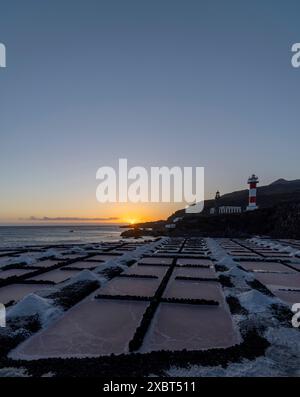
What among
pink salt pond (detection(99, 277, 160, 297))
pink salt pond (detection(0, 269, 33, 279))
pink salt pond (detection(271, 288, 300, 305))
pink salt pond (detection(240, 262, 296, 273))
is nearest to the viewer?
pink salt pond (detection(271, 288, 300, 305))

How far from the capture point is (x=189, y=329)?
25.9 feet

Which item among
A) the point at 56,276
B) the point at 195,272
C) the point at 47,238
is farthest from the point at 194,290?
the point at 47,238

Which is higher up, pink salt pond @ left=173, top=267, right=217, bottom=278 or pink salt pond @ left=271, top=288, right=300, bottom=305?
pink salt pond @ left=271, top=288, right=300, bottom=305

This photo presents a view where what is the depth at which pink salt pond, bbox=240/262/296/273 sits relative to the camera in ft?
56.3

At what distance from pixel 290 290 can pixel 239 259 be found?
8983 millimetres

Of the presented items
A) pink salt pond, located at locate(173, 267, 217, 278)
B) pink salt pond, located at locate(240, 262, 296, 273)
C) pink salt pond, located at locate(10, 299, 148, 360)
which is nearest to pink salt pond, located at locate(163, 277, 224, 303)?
pink salt pond, located at locate(173, 267, 217, 278)

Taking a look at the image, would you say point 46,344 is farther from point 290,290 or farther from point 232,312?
point 290,290

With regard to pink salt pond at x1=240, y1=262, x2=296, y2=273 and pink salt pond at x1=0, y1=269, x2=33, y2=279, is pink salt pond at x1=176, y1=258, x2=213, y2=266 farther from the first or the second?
pink salt pond at x1=0, y1=269, x2=33, y2=279

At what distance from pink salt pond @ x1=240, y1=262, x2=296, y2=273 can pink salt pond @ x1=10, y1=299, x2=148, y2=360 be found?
9901 millimetres

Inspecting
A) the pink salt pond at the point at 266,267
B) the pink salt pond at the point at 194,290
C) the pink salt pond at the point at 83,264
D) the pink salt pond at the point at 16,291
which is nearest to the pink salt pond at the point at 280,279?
the pink salt pond at the point at 266,267

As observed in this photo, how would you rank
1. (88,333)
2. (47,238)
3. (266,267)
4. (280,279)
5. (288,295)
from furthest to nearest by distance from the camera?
(47,238) → (266,267) → (280,279) → (288,295) → (88,333)

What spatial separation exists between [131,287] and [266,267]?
962 centimetres

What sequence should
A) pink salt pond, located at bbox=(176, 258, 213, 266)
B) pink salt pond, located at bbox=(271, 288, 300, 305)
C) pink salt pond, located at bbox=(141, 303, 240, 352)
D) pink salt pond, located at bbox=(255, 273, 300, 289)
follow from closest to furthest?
pink salt pond, located at bbox=(141, 303, 240, 352)
pink salt pond, located at bbox=(271, 288, 300, 305)
pink salt pond, located at bbox=(255, 273, 300, 289)
pink salt pond, located at bbox=(176, 258, 213, 266)

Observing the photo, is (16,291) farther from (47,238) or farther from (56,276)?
(47,238)
